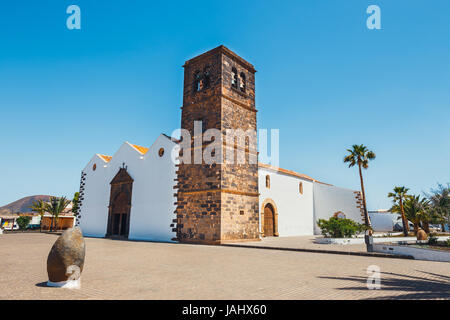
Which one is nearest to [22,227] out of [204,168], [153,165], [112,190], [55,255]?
[112,190]

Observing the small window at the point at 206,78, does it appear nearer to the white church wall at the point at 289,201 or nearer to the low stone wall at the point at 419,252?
the white church wall at the point at 289,201

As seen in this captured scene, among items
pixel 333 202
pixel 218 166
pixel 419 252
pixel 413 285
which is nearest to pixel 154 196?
pixel 218 166

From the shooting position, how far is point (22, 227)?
37938mm

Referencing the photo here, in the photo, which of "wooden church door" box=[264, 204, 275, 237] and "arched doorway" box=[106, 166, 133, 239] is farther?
"wooden church door" box=[264, 204, 275, 237]

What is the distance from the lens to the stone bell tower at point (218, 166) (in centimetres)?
1459

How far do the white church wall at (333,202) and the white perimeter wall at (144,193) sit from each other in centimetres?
1547

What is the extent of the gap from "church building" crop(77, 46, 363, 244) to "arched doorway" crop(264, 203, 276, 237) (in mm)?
73

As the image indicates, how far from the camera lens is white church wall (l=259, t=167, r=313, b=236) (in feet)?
69.8

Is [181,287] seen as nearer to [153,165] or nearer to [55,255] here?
[55,255]

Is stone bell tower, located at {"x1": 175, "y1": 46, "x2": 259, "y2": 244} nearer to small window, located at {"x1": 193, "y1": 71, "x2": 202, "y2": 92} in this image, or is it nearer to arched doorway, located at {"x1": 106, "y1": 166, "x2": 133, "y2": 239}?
small window, located at {"x1": 193, "y1": 71, "x2": 202, "y2": 92}

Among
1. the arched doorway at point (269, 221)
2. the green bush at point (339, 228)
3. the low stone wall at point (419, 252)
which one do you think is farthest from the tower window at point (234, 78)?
the low stone wall at point (419, 252)

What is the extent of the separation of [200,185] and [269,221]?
313 inches

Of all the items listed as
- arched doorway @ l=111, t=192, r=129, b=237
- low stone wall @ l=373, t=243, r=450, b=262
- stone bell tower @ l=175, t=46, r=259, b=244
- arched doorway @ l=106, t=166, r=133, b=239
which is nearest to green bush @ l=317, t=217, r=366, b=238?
stone bell tower @ l=175, t=46, r=259, b=244

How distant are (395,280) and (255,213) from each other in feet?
37.6
